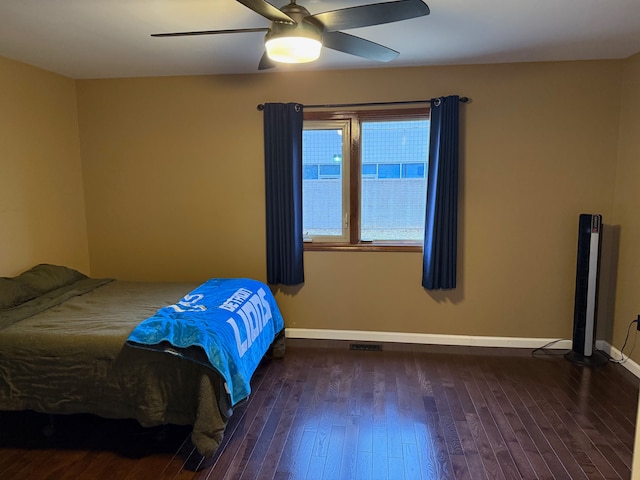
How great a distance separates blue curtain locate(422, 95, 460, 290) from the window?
0.19 m

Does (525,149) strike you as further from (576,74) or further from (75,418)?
(75,418)

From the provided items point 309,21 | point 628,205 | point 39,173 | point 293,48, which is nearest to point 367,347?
point 628,205

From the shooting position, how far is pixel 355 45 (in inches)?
96.5

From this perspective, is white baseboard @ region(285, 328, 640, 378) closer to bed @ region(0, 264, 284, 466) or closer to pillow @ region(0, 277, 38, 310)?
bed @ region(0, 264, 284, 466)

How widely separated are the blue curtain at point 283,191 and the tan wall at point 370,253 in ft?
0.48

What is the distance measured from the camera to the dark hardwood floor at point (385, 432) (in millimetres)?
2266

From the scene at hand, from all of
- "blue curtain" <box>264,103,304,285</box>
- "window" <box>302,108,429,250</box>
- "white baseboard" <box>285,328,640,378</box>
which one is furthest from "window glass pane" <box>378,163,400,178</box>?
"white baseboard" <box>285,328,640,378</box>

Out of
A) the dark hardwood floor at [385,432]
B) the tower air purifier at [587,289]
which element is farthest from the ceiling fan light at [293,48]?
the tower air purifier at [587,289]

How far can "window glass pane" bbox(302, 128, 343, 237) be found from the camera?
3887mm

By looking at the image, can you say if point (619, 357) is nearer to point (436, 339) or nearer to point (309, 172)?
point (436, 339)

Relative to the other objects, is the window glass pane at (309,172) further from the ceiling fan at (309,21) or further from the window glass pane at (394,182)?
the ceiling fan at (309,21)

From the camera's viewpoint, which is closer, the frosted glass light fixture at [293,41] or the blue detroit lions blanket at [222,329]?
the frosted glass light fixture at [293,41]

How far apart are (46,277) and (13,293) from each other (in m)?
0.35

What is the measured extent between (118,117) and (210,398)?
2883mm
